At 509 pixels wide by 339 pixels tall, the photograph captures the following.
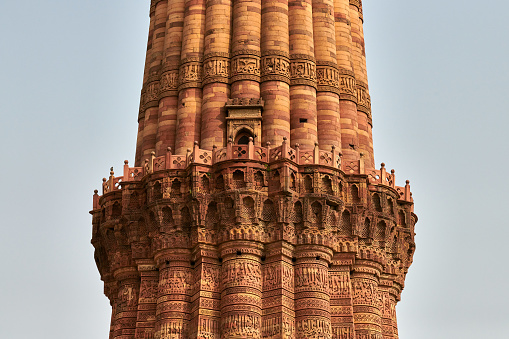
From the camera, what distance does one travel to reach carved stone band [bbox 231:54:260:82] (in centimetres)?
3512

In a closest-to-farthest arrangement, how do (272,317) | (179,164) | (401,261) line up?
(272,317)
(179,164)
(401,261)

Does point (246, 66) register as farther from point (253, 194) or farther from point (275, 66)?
point (253, 194)

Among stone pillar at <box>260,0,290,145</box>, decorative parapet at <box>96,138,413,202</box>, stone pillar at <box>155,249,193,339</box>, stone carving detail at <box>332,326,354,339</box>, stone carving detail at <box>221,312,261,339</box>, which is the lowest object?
stone carving detail at <box>221,312,261,339</box>

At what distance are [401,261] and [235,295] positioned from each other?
251 inches

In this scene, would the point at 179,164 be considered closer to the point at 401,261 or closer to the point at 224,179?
the point at 224,179

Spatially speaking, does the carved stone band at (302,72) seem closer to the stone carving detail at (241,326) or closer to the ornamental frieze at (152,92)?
the ornamental frieze at (152,92)

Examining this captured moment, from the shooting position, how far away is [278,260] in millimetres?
32438

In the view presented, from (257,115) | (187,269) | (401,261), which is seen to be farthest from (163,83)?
(401,261)

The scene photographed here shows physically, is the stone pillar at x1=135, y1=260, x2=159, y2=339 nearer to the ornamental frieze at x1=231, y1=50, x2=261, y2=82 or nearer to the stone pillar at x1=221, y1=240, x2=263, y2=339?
the stone pillar at x1=221, y1=240, x2=263, y2=339

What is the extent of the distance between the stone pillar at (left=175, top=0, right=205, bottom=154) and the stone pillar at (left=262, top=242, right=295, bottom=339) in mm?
4133

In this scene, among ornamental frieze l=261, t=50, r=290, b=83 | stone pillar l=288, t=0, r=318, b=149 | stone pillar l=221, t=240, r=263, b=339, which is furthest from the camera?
ornamental frieze l=261, t=50, r=290, b=83

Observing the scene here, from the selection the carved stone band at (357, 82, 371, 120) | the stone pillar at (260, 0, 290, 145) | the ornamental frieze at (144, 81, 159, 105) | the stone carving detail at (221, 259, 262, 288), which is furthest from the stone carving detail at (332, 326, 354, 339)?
the ornamental frieze at (144, 81, 159, 105)

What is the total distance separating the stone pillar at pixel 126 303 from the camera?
33.9m

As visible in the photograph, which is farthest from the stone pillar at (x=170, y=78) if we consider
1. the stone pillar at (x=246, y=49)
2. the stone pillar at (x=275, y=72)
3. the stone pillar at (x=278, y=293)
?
the stone pillar at (x=278, y=293)
